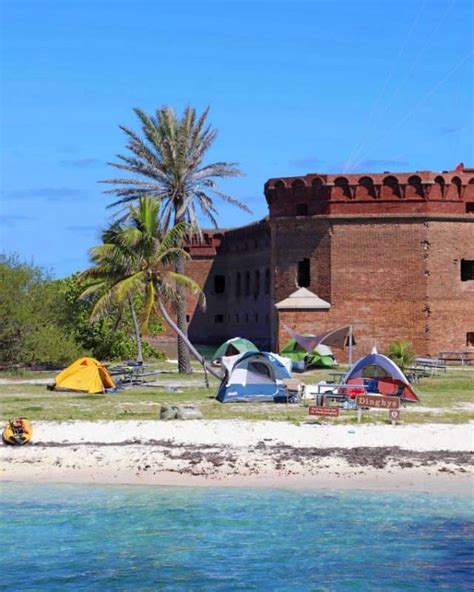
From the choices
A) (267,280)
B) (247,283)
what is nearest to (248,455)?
(267,280)

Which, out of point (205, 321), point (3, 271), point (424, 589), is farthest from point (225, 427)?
point (205, 321)

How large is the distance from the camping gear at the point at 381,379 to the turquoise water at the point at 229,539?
7.94 meters

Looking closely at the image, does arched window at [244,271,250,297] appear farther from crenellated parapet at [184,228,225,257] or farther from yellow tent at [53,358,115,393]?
yellow tent at [53,358,115,393]

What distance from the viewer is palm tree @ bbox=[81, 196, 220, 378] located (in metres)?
28.0

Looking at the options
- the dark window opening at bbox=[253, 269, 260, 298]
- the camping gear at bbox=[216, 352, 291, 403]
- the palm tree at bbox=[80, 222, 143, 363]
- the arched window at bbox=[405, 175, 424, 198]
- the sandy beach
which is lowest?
the sandy beach

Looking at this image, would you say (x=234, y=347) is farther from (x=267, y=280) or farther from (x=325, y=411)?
(x=267, y=280)

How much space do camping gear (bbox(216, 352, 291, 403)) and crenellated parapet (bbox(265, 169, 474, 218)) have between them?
54.6 feet

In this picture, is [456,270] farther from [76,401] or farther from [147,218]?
[76,401]

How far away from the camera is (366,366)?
73.9 ft

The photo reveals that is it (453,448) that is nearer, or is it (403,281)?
(453,448)

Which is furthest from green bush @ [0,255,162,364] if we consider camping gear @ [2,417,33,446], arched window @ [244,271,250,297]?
arched window @ [244,271,250,297]

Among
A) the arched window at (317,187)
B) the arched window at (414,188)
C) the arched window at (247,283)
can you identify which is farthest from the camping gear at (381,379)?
the arched window at (247,283)

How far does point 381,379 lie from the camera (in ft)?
73.2

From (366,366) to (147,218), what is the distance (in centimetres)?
882
